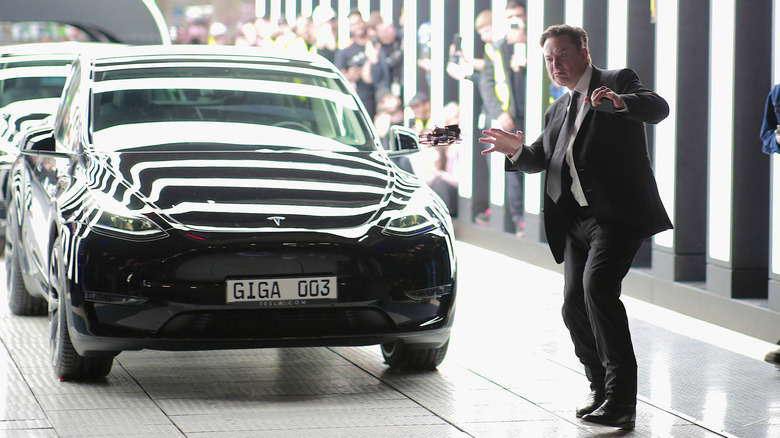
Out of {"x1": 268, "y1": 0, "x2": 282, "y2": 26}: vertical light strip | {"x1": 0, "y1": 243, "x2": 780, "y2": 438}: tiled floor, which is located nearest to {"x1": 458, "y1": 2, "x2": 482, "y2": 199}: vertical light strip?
{"x1": 0, "y1": 243, "x2": 780, "y2": 438}: tiled floor

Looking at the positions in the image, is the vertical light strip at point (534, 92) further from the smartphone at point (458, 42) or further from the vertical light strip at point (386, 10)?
the vertical light strip at point (386, 10)

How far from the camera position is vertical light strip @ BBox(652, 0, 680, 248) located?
8406 mm

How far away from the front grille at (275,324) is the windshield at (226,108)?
3.96 feet

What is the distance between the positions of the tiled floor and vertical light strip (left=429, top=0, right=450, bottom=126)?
6098 mm

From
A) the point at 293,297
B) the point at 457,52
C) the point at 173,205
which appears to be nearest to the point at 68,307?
the point at 173,205

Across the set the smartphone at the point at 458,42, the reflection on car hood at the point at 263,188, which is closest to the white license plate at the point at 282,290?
the reflection on car hood at the point at 263,188

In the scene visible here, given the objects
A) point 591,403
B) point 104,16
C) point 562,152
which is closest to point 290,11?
point 104,16

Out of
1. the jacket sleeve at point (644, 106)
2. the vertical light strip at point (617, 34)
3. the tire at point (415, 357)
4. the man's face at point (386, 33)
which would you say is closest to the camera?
the jacket sleeve at point (644, 106)

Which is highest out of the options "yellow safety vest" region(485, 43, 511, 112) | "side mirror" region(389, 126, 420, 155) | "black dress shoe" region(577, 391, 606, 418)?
"side mirror" region(389, 126, 420, 155)

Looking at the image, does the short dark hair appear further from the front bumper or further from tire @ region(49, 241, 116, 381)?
tire @ region(49, 241, 116, 381)

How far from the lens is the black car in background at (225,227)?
5.23 meters

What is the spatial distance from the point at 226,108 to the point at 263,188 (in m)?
1.00

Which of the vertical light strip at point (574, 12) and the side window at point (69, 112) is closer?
the side window at point (69, 112)

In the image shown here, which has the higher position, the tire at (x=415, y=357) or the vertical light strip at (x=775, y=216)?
the vertical light strip at (x=775, y=216)
